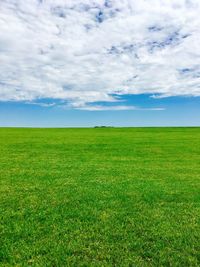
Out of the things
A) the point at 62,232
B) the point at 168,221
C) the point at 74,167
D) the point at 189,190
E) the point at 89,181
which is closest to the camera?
the point at 62,232

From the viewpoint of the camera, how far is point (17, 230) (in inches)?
302

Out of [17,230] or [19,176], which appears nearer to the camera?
[17,230]

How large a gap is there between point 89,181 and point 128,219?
538 cm

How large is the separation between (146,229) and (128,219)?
2.70ft

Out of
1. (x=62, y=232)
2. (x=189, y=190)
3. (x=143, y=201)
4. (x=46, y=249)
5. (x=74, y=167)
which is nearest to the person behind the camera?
(x=46, y=249)

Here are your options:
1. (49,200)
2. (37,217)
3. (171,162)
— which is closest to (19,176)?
(49,200)

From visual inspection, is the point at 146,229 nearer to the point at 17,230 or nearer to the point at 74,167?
the point at 17,230

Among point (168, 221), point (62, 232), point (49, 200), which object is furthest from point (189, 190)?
point (62, 232)

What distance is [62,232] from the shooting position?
754 cm

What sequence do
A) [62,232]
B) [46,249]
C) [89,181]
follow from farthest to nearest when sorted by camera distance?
[89,181] → [62,232] → [46,249]

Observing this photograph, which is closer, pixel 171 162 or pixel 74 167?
pixel 74 167

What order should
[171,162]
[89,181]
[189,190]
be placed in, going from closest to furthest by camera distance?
[189,190] < [89,181] < [171,162]

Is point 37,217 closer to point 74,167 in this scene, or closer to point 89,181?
point 89,181

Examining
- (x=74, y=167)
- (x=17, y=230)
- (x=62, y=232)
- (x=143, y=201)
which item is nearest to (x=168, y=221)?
(x=143, y=201)
